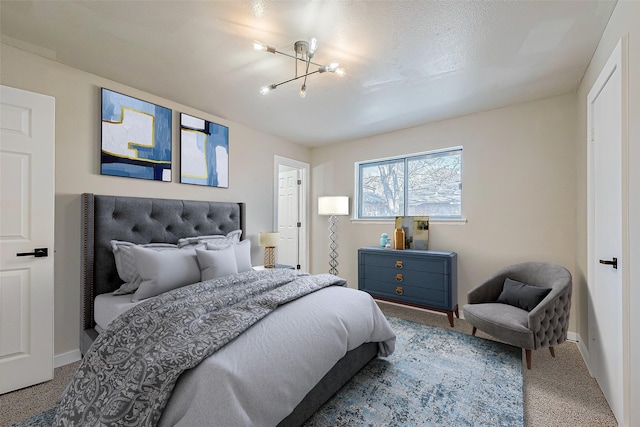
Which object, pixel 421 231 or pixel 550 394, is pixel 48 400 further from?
pixel 421 231

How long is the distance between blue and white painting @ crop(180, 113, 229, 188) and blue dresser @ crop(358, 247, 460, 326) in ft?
7.02

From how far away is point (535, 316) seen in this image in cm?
216

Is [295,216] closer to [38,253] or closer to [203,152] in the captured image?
[203,152]

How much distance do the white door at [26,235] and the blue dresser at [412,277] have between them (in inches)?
124

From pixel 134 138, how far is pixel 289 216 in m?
2.71

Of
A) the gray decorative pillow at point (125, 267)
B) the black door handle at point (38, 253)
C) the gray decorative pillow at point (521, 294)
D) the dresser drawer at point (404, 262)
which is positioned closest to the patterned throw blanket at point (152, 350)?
the gray decorative pillow at point (125, 267)

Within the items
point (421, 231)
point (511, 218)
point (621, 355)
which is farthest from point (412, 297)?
point (621, 355)

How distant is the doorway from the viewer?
4.82 m

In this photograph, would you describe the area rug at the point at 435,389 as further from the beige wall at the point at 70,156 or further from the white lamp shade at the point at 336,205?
the beige wall at the point at 70,156

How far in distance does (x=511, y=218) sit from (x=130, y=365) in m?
3.61

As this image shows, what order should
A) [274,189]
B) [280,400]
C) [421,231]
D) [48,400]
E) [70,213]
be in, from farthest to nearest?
[274,189] → [421,231] → [70,213] → [48,400] → [280,400]

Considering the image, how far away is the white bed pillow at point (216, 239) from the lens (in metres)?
2.87

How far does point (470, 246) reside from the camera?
134 inches

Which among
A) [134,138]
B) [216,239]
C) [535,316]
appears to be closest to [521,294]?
[535,316]
